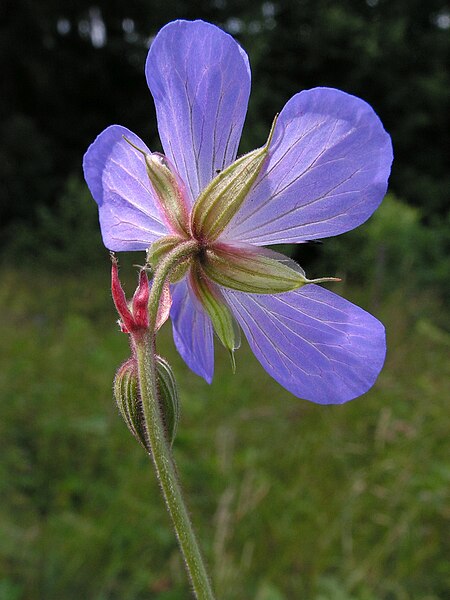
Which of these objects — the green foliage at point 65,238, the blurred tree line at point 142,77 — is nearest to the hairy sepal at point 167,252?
the green foliage at point 65,238

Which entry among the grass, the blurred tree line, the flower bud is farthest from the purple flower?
the blurred tree line

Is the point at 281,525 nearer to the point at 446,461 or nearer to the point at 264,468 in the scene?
the point at 264,468

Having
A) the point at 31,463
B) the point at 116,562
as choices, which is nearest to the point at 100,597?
the point at 116,562

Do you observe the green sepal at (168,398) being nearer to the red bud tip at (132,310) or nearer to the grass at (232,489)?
the red bud tip at (132,310)

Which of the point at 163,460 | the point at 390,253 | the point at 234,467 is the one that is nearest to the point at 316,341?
the point at 163,460

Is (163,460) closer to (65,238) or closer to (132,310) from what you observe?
(132,310)

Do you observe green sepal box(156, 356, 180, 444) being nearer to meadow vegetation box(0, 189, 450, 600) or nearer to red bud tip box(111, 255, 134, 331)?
red bud tip box(111, 255, 134, 331)
